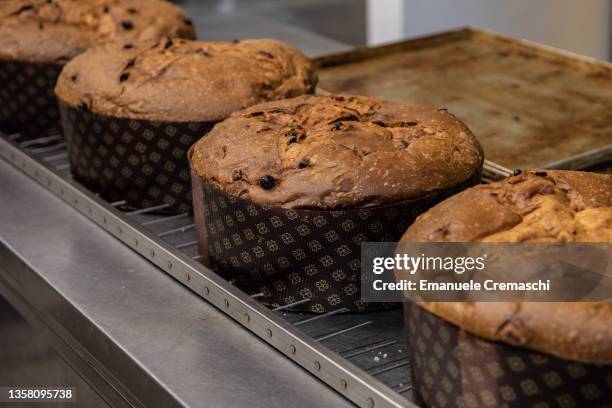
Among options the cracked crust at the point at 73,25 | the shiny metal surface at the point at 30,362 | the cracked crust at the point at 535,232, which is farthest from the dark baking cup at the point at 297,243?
the cracked crust at the point at 73,25

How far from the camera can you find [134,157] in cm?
184

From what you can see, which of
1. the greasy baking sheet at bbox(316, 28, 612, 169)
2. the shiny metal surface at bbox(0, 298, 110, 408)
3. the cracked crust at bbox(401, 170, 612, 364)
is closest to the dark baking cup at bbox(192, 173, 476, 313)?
the cracked crust at bbox(401, 170, 612, 364)

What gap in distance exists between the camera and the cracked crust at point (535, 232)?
3.28 ft

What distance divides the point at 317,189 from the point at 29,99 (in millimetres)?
1049

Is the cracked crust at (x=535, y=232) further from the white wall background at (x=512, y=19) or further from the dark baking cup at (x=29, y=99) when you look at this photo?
the white wall background at (x=512, y=19)

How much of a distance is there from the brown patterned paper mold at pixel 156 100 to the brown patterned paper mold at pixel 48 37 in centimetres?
20

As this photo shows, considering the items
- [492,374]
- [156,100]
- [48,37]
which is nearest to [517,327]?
[492,374]

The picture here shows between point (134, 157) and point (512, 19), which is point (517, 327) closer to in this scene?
point (134, 157)

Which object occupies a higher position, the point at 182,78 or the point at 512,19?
the point at 182,78

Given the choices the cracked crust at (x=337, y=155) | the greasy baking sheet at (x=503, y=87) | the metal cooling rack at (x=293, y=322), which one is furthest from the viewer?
the greasy baking sheet at (x=503, y=87)

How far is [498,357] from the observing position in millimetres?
1027

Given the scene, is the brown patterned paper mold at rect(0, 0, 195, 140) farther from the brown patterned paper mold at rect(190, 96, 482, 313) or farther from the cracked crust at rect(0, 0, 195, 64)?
the brown patterned paper mold at rect(190, 96, 482, 313)

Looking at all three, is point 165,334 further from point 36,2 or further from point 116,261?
point 36,2

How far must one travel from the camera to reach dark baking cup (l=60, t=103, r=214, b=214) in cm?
178
